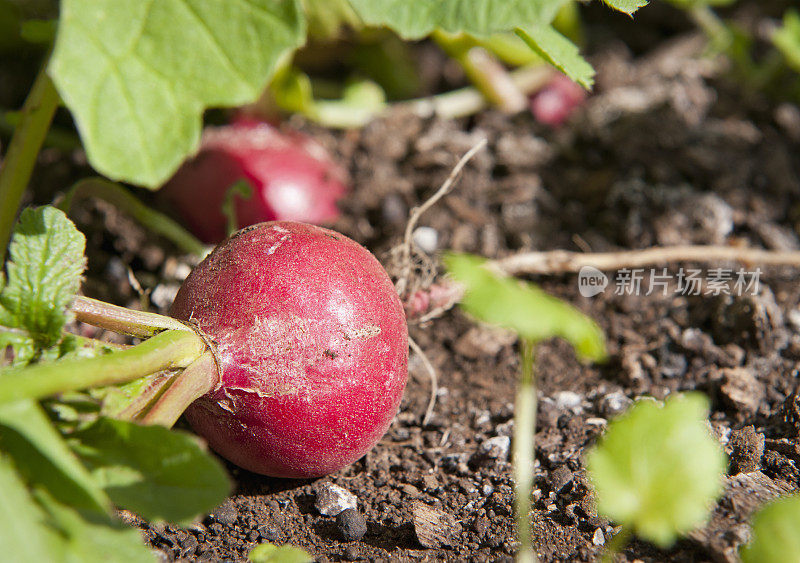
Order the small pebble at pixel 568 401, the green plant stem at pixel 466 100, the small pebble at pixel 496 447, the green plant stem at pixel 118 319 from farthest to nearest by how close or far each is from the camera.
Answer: the green plant stem at pixel 466 100 → the small pebble at pixel 568 401 → the small pebble at pixel 496 447 → the green plant stem at pixel 118 319

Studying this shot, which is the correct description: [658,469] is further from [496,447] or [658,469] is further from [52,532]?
[52,532]

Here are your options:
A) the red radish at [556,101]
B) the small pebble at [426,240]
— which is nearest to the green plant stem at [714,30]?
the red radish at [556,101]

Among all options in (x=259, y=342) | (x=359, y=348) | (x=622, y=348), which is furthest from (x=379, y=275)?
(x=622, y=348)

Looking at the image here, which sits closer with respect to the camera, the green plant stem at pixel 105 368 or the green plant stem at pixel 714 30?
the green plant stem at pixel 105 368

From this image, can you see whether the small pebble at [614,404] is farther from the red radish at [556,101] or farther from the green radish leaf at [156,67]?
the red radish at [556,101]

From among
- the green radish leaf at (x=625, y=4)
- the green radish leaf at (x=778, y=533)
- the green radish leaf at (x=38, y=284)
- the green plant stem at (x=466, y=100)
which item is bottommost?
the green plant stem at (x=466, y=100)

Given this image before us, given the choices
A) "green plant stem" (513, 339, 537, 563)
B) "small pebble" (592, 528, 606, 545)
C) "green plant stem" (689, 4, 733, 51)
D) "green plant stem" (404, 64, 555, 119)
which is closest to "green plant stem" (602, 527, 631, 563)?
"small pebble" (592, 528, 606, 545)

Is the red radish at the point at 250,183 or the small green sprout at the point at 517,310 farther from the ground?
the small green sprout at the point at 517,310

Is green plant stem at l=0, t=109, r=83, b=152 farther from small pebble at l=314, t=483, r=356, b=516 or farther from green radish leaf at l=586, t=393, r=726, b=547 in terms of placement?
green radish leaf at l=586, t=393, r=726, b=547
